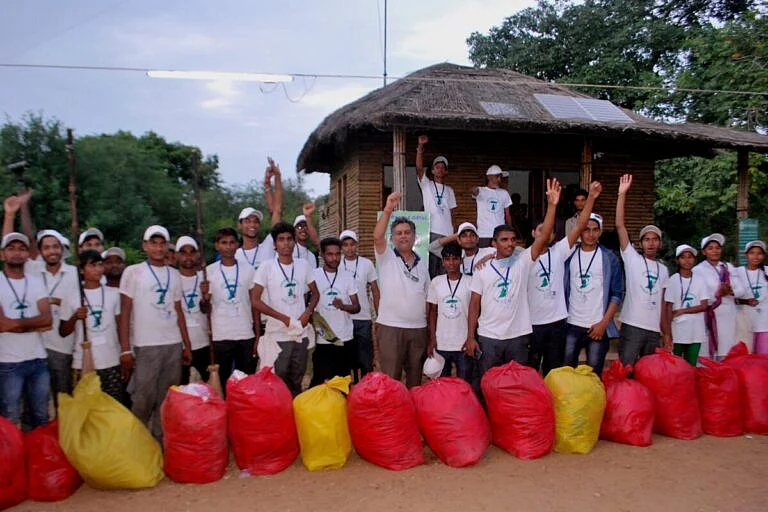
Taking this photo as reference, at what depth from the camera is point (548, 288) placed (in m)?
4.68

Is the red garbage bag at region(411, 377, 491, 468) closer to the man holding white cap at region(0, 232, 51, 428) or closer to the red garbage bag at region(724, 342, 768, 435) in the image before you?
the red garbage bag at region(724, 342, 768, 435)

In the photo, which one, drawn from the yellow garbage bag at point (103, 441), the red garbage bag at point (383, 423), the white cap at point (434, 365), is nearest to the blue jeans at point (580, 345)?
the white cap at point (434, 365)

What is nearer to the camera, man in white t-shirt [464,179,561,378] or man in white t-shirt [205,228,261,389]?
man in white t-shirt [464,179,561,378]

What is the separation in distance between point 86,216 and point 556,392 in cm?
1609

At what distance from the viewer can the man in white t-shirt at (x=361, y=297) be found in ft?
17.4

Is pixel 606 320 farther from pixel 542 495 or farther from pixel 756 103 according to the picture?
pixel 756 103

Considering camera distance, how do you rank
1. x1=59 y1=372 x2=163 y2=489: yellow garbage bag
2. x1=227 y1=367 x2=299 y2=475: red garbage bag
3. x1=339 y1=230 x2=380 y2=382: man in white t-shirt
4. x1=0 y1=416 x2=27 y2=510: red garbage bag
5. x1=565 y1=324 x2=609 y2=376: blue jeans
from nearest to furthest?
x1=0 y1=416 x2=27 y2=510: red garbage bag → x1=59 y1=372 x2=163 y2=489: yellow garbage bag → x1=227 y1=367 x2=299 y2=475: red garbage bag → x1=565 y1=324 x2=609 y2=376: blue jeans → x1=339 y1=230 x2=380 y2=382: man in white t-shirt

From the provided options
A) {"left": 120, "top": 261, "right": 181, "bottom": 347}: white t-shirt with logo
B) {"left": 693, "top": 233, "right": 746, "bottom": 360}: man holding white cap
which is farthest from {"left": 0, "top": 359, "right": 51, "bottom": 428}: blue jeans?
{"left": 693, "top": 233, "right": 746, "bottom": 360}: man holding white cap

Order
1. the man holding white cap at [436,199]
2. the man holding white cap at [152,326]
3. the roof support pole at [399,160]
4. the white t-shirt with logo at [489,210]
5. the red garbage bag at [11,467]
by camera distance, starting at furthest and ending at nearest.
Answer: the roof support pole at [399,160] < the white t-shirt with logo at [489,210] < the man holding white cap at [436,199] < the man holding white cap at [152,326] < the red garbage bag at [11,467]

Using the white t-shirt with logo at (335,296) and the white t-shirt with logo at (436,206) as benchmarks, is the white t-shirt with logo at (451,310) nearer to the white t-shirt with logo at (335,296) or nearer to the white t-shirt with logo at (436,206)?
the white t-shirt with logo at (335,296)

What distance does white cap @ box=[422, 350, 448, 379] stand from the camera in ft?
15.2

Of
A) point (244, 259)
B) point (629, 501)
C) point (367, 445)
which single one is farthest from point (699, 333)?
point (244, 259)

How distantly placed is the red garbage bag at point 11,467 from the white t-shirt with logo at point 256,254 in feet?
6.64

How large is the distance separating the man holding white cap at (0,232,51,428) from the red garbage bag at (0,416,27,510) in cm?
31
